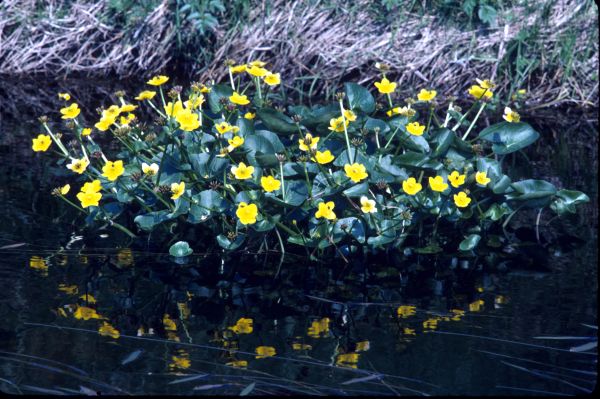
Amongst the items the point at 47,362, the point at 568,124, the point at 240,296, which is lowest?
the point at 47,362

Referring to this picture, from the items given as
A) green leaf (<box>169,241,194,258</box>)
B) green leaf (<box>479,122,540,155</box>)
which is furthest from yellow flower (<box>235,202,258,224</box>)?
green leaf (<box>479,122,540,155</box>)

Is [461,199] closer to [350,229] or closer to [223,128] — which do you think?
[350,229]

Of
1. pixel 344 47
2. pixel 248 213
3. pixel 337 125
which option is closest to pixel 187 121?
pixel 248 213

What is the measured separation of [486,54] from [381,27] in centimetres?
69

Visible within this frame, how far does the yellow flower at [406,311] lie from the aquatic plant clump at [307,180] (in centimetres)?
33

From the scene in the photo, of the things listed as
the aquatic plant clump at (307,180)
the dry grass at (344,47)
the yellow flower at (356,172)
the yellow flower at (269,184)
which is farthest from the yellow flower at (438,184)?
the dry grass at (344,47)

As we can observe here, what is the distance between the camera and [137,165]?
9.01 feet

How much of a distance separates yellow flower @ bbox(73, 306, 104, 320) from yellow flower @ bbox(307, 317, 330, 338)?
581mm

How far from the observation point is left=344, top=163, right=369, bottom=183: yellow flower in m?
2.43

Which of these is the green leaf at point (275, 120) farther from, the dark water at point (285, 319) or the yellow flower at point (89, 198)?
the yellow flower at point (89, 198)

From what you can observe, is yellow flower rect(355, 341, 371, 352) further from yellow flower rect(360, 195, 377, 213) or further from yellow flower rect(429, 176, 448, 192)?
yellow flower rect(429, 176, 448, 192)

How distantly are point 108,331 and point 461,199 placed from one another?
1.20 meters

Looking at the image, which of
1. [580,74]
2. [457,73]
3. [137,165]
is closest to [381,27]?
[457,73]

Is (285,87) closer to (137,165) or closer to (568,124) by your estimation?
(568,124)
